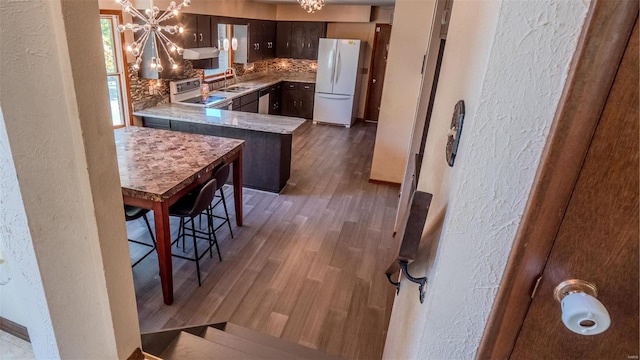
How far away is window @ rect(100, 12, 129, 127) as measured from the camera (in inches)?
143

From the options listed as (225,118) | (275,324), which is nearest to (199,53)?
(225,118)

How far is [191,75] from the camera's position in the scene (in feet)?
16.9

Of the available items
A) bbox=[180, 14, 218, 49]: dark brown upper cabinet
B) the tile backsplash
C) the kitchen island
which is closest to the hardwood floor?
the kitchen island

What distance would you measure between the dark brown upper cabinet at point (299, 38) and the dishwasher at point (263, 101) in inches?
51.1

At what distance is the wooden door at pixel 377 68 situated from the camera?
730cm

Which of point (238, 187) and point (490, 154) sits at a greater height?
point (490, 154)

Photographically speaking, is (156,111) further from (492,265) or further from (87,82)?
(492,265)

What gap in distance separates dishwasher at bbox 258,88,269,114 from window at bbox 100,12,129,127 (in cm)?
294

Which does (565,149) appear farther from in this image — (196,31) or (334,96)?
(334,96)

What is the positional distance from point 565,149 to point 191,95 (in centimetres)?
512

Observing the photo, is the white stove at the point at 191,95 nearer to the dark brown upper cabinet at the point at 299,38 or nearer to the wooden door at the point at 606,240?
the dark brown upper cabinet at the point at 299,38

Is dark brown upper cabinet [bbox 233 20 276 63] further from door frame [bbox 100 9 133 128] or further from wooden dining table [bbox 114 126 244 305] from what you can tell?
wooden dining table [bbox 114 126 244 305]

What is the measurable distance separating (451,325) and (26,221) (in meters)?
1.11

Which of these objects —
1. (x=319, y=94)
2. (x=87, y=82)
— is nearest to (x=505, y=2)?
(x=87, y=82)
